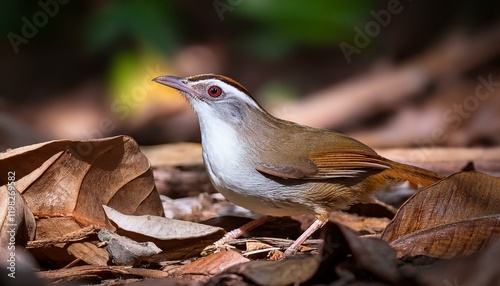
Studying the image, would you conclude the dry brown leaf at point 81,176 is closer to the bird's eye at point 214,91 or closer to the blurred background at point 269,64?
the bird's eye at point 214,91

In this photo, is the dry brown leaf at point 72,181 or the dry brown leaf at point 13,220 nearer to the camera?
the dry brown leaf at point 13,220

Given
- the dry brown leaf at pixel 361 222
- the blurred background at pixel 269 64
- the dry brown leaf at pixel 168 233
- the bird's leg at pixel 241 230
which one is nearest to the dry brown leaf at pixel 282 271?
the dry brown leaf at pixel 168 233

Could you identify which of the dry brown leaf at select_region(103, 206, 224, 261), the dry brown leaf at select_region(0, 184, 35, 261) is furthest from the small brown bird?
the dry brown leaf at select_region(0, 184, 35, 261)

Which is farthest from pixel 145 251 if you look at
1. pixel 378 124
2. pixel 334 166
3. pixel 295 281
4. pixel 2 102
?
pixel 2 102

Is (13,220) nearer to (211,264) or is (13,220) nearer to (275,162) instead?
(211,264)

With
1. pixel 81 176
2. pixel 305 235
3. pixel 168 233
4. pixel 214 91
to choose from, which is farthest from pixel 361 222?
pixel 81 176

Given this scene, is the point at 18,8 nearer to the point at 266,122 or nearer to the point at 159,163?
the point at 159,163

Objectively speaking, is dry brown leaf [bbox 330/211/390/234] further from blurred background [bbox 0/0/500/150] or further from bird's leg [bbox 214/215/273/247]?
blurred background [bbox 0/0/500/150]
